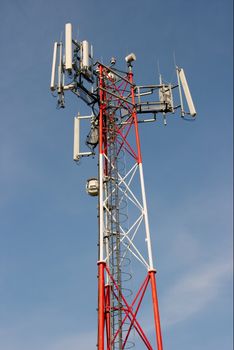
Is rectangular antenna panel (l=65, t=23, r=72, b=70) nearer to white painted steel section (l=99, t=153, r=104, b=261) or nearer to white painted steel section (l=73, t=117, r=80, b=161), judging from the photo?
white painted steel section (l=99, t=153, r=104, b=261)

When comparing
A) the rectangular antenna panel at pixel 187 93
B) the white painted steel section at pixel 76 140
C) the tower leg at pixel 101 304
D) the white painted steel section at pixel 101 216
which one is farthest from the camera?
the white painted steel section at pixel 76 140

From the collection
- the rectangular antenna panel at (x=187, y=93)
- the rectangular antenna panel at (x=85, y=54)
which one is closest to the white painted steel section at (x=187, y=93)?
the rectangular antenna panel at (x=187, y=93)

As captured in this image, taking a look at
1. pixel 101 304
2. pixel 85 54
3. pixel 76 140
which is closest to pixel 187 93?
pixel 85 54

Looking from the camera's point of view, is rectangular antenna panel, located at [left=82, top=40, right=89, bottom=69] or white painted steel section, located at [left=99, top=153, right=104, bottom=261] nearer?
white painted steel section, located at [left=99, top=153, right=104, bottom=261]

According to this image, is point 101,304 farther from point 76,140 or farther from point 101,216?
point 76,140

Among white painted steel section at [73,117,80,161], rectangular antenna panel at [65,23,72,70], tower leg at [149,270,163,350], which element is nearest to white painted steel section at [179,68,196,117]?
white painted steel section at [73,117,80,161]

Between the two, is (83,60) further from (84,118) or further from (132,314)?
(132,314)

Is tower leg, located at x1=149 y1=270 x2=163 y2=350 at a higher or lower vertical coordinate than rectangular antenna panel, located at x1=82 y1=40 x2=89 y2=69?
lower

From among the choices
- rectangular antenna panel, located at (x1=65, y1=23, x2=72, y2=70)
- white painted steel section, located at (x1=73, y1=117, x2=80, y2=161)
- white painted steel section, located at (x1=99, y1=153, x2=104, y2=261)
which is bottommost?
white painted steel section, located at (x1=99, y1=153, x2=104, y2=261)

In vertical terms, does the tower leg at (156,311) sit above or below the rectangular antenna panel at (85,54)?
below

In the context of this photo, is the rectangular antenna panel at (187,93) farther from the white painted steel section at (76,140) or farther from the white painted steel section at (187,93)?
the white painted steel section at (76,140)

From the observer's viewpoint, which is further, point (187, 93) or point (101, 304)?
point (187, 93)

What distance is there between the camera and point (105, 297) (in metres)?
22.0

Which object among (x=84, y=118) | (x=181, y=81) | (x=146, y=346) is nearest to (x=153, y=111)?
(x=181, y=81)
